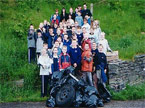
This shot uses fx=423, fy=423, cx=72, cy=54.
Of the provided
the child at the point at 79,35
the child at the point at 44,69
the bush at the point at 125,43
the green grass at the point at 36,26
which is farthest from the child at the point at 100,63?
the bush at the point at 125,43

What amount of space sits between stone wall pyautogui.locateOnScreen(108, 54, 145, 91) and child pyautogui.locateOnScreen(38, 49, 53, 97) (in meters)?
2.57

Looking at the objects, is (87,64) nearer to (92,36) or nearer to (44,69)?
(44,69)

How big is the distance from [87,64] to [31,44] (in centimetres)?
482

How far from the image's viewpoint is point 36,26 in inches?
1014

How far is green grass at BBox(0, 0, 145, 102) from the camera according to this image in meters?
18.0

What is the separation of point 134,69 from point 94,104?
348 centimetres

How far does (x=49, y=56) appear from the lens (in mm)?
16562

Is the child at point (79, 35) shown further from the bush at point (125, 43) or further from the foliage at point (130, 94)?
the bush at point (125, 43)

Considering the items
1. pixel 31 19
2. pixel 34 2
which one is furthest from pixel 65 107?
pixel 34 2

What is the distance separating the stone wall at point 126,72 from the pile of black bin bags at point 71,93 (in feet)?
3.24

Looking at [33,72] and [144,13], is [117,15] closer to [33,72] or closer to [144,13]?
[144,13]

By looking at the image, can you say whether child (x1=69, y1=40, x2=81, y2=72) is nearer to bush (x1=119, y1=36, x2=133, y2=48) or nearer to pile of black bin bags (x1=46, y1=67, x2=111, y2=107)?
pile of black bin bags (x1=46, y1=67, x2=111, y2=107)

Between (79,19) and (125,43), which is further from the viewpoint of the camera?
(125,43)

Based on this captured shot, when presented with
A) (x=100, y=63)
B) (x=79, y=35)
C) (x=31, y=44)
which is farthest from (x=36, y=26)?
(x=100, y=63)
